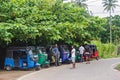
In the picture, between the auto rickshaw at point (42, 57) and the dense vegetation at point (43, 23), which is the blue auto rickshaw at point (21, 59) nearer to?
the dense vegetation at point (43, 23)

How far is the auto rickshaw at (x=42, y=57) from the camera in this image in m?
31.8

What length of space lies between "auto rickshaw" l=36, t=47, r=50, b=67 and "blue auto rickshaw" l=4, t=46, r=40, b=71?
53.7 inches

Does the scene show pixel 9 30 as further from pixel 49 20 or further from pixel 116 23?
pixel 116 23

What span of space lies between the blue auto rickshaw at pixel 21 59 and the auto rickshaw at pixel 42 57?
1.36 meters

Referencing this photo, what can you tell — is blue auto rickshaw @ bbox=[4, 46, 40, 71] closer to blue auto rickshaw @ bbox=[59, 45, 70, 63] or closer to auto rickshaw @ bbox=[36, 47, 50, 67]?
auto rickshaw @ bbox=[36, 47, 50, 67]

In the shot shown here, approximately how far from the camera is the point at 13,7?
30.3 metres

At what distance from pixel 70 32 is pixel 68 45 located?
274 cm

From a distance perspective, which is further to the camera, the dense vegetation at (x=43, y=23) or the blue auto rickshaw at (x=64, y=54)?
the blue auto rickshaw at (x=64, y=54)

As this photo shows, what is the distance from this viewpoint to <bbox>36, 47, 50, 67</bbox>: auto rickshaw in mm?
31778

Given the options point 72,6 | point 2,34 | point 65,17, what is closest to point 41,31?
point 2,34

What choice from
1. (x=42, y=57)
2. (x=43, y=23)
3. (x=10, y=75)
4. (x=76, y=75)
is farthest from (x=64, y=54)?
(x=76, y=75)

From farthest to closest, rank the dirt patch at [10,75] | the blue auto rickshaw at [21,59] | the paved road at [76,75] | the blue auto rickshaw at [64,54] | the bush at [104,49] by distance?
1. the bush at [104,49]
2. the blue auto rickshaw at [64,54]
3. the blue auto rickshaw at [21,59]
4. the dirt patch at [10,75]
5. the paved road at [76,75]

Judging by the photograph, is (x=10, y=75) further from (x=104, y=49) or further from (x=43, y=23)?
(x=104, y=49)

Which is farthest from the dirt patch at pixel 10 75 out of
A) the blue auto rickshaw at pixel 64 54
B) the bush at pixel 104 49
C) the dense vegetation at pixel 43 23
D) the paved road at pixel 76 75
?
the bush at pixel 104 49
